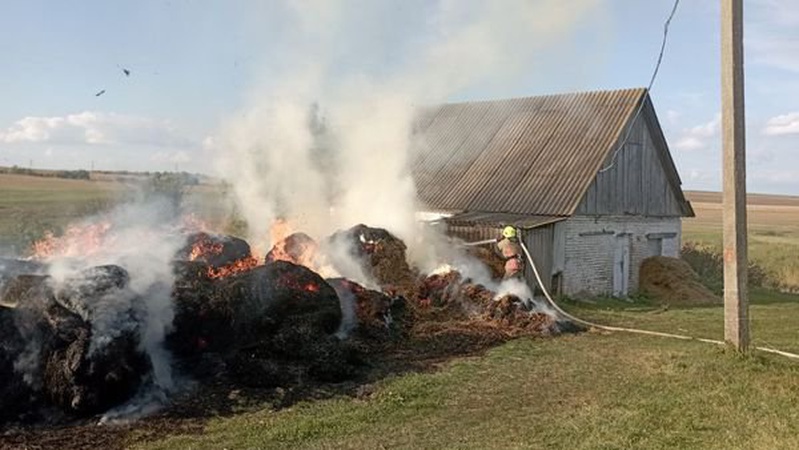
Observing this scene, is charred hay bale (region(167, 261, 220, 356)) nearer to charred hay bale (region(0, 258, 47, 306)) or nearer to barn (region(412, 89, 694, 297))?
charred hay bale (region(0, 258, 47, 306))

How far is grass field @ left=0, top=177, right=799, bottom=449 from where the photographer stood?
7668 mm

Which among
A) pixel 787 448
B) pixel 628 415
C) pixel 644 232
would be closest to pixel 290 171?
pixel 644 232

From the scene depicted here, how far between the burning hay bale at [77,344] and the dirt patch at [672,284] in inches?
715

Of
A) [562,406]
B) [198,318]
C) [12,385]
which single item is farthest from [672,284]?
[12,385]

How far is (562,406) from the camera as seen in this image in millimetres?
9234

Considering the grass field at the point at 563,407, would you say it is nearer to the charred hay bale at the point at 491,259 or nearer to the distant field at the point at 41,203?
the charred hay bale at the point at 491,259

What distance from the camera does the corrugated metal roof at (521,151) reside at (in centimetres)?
2264

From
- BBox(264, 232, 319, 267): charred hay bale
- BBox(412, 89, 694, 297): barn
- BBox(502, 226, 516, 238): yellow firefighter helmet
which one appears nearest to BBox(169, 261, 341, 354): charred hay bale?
BBox(264, 232, 319, 267): charred hay bale

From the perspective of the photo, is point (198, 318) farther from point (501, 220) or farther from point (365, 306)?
point (501, 220)

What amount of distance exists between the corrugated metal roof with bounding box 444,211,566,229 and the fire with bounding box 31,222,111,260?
32.3ft

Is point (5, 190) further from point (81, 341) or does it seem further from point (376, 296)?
point (81, 341)

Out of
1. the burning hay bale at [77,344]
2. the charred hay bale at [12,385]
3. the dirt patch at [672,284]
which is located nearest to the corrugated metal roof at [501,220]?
the dirt patch at [672,284]

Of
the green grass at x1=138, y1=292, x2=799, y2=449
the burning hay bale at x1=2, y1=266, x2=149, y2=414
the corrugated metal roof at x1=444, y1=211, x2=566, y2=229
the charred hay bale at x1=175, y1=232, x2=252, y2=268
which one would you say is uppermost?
the corrugated metal roof at x1=444, y1=211, x2=566, y2=229

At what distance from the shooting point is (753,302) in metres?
22.9
